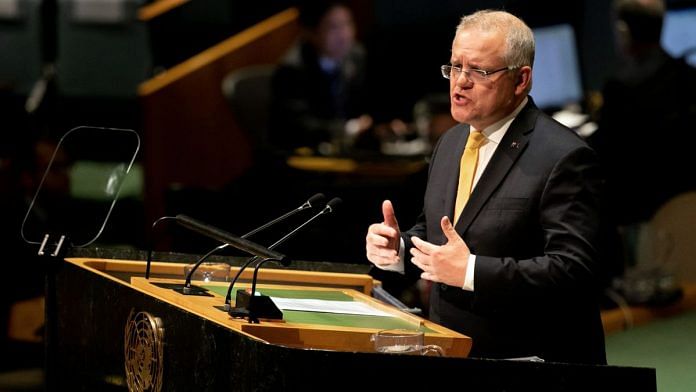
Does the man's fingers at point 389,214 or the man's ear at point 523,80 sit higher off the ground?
the man's ear at point 523,80

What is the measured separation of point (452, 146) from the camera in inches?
122

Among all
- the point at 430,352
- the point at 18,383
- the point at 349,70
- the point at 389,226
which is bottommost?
the point at 18,383

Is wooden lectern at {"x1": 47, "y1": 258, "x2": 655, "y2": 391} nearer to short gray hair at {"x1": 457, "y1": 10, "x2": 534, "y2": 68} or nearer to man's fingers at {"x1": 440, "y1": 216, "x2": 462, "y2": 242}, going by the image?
man's fingers at {"x1": 440, "y1": 216, "x2": 462, "y2": 242}

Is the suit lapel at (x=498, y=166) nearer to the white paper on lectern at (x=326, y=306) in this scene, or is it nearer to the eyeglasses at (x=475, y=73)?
the eyeglasses at (x=475, y=73)

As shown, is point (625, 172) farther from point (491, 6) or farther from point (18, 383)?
point (18, 383)

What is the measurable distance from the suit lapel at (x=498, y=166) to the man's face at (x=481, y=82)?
0.06 m

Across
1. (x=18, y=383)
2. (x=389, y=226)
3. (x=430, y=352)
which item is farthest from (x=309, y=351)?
(x=18, y=383)

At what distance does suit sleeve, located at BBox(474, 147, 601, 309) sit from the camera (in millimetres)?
2686

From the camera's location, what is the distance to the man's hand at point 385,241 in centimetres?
285

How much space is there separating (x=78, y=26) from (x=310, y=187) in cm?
337

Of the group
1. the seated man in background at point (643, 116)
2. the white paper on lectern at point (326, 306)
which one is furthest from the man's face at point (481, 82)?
the seated man in background at point (643, 116)

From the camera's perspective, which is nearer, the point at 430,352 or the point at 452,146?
the point at 430,352

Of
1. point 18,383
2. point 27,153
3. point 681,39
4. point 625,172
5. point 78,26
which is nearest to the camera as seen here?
point 18,383

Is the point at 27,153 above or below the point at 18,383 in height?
above
